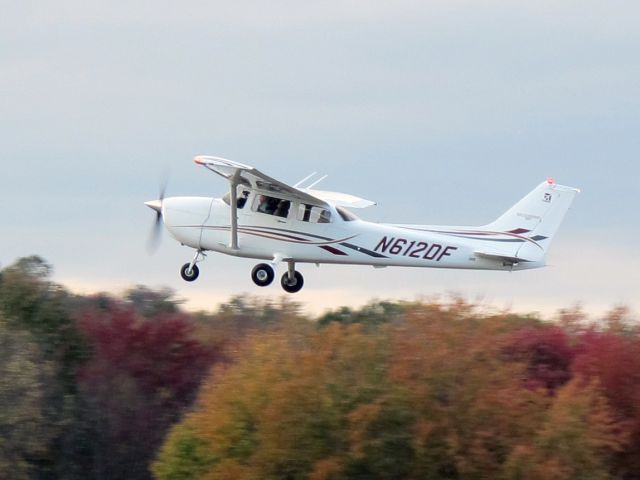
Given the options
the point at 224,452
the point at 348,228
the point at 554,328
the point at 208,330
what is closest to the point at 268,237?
the point at 348,228

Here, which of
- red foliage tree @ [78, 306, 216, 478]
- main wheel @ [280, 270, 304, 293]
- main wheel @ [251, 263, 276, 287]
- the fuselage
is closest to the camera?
the fuselage

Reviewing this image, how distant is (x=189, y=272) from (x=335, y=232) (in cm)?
378

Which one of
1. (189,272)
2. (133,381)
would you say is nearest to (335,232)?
(189,272)

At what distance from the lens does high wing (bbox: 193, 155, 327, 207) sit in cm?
3347

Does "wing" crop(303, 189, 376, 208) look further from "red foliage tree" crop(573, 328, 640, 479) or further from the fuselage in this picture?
"red foliage tree" crop(573, 328, 640, 479)

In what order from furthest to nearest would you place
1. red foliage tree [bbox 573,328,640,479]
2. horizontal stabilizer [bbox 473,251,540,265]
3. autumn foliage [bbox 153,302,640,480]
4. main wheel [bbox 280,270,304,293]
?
main wheel [bbox 280,270,304,293], horizontal stabilizer [bbox 473,251,540,265], red foliage tree [bbox 573,328,640,479], autumn foliage [bbox 153,302,640,480]

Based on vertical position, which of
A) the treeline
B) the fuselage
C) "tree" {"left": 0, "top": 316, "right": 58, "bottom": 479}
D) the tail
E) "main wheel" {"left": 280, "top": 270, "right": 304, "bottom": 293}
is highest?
the tail

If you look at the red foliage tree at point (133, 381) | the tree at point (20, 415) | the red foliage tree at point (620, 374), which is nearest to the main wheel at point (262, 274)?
the tree at point (20, 415)

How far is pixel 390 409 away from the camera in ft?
94.2

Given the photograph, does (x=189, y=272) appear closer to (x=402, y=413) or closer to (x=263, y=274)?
(x=263, y=274)

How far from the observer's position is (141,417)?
41.1 metres

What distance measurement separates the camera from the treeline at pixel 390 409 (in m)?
28.3

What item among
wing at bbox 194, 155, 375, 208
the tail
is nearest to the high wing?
wing at bbox 194, 155, 375, 208

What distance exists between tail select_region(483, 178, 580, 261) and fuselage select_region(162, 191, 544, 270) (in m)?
0.39
